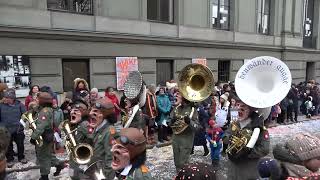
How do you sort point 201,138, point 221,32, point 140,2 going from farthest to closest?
point 221,32 < point 140,2 < point 201,138

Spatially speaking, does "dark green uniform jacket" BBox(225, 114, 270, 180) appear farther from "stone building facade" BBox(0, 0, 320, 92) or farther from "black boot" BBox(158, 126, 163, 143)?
"stone building facade" BBox(0, 0, 320, 92)

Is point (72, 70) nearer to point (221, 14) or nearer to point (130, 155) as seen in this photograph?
point (221, 14)

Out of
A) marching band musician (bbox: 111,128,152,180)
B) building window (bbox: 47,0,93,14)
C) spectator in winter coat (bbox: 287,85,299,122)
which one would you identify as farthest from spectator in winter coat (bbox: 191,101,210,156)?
spectator in winter coat (bbox: 287,85,299,122)

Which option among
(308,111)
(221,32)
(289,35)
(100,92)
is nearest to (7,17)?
(100,92)

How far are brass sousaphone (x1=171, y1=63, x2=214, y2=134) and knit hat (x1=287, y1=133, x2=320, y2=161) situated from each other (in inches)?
132

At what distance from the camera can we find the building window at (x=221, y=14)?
16.0 m

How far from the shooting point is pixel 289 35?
20641 mm

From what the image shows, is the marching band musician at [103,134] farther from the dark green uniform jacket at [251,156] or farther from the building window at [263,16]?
the building window at [263,16]

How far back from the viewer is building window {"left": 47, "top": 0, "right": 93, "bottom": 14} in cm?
1016

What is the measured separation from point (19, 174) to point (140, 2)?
302 inches

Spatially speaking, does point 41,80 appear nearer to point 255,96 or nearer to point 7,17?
point 7,17

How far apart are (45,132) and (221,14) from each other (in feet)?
40.8

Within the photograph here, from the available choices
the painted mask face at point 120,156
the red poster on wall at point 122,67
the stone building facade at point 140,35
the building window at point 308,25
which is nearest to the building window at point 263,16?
the stone building facade at point 140,35

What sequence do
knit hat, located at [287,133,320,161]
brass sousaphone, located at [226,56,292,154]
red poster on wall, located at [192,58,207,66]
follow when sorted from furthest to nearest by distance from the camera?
red poster on wall, located at [192,58,207,66] < brass sousaphone, located at [226,56,292,154] < knit hat, located at [287,133,320,161]
